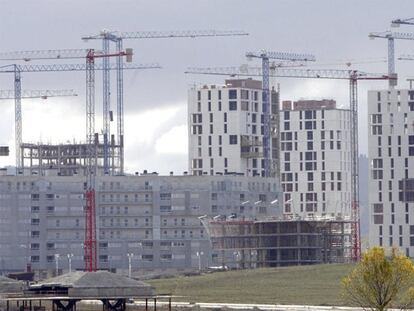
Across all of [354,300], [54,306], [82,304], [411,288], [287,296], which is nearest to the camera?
[411,288]

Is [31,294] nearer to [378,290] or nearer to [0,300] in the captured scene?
[0,300]

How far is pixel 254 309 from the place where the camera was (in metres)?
155

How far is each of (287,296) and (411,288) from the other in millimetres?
55344

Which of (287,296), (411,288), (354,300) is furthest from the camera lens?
(287,296)

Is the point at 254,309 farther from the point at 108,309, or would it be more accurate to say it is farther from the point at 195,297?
the point at 195,297

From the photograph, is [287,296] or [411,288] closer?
[411,288]

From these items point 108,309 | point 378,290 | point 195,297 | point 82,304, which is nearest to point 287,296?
point 195,297

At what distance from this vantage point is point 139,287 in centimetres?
14362

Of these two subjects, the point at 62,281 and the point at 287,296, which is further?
the point at 287,296

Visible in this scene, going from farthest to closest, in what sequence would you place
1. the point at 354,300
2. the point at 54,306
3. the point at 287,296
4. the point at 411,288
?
the point at 287,296, the point at 54,306, the point at 354,300, the point at 411,288

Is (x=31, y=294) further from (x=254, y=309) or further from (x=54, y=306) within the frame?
(x=254, y=309)

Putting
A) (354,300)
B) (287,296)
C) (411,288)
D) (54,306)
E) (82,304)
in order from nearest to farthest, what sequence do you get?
1. (411,288)
2. (354,300)
3. (54,306)
4. (82,304)
5. (287,296)

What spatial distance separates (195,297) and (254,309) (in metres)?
28.0

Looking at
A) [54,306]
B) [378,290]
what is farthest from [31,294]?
[378,290]
